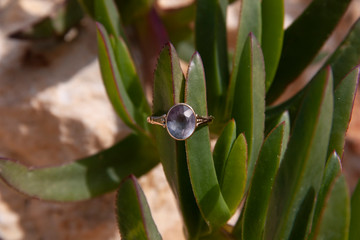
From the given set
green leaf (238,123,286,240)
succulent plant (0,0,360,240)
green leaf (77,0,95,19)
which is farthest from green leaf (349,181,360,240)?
green leaf (77,0,95,19)

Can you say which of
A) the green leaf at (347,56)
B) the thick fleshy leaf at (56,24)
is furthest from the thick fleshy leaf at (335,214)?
the thick fleshy leaf at (56,24)

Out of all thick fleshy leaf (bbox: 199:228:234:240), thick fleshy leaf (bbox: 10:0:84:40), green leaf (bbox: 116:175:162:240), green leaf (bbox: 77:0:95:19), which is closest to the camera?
green leaf (bbox: 116:175:162:240)

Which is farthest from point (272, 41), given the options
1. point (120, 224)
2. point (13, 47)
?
point (13, 47)

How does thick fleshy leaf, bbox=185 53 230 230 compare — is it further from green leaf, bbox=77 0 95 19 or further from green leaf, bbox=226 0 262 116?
green leaf, bbox=77 0 95 19

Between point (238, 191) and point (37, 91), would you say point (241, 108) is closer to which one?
point (238, 191)

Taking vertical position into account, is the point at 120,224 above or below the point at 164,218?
above

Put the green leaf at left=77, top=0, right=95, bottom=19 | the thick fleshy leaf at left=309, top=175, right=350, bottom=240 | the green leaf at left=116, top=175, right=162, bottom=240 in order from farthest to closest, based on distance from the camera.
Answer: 1. the green leaf at left=77, top=0, right=95, bottom=19
2. the green leaf at left=116, top=175, right=162, bottom=240
3. the thick fleshy leaf at left=309, top=175, right=350, bottom=240

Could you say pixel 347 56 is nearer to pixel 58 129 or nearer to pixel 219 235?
pixel 219 235

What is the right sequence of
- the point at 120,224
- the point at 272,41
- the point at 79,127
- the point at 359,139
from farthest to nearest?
the point at 359,139 < the point at 79,127 < the point at 272,41 < the point at 120,224
